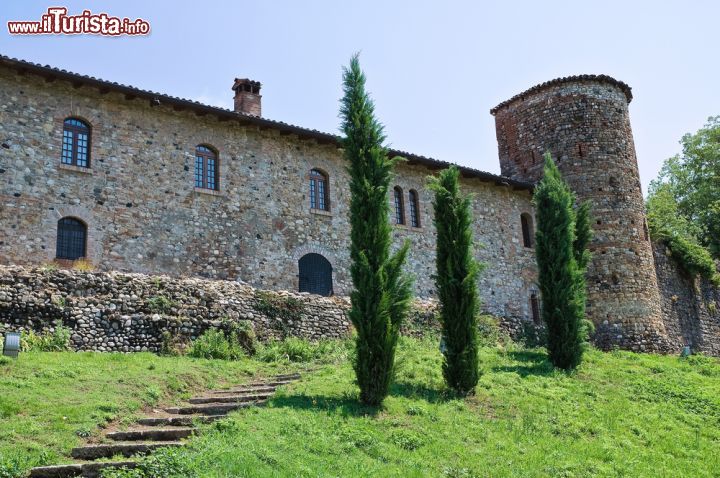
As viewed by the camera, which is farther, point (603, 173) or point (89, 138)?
point (603, 173)

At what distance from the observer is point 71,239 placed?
19.2 meters

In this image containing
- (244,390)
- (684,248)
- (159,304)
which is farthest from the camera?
(684,248)

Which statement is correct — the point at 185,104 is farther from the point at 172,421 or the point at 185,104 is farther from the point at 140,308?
the point at 172,421

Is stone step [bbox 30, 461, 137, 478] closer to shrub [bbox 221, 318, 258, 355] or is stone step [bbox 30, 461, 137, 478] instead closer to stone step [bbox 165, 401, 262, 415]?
stone step [bbox 165, 401, 262, 415]

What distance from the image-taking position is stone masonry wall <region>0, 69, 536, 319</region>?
62.2ft

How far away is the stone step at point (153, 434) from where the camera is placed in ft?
36.3

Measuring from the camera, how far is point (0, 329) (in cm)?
1587

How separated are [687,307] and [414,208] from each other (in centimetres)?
1420

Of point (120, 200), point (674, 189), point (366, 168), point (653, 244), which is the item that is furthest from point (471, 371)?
point (674, 189)

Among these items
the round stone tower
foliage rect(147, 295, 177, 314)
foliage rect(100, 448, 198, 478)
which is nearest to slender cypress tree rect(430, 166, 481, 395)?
foliage rect(147, 295, 177, 314)

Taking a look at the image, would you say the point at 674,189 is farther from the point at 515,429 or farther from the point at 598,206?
the point at 515,429

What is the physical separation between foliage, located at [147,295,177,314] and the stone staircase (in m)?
4.20

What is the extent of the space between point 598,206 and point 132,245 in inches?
688

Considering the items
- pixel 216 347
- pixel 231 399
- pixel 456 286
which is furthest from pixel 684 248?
pixel 231 399
